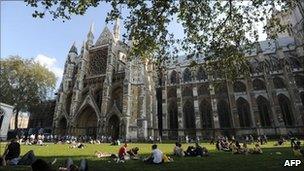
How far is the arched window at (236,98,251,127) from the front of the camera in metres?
46.1

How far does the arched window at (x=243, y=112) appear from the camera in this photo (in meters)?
46.1

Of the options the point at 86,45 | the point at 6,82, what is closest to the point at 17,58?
the point at 6,82

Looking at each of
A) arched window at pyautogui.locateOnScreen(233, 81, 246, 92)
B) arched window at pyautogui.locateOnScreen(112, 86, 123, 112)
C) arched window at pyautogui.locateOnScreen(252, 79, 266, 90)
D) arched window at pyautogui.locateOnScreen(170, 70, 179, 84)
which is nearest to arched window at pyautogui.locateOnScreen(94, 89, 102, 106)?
arched window at pyautogui.locateOnScreen(112, 86, 123, 112)

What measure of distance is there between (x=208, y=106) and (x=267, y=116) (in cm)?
1040

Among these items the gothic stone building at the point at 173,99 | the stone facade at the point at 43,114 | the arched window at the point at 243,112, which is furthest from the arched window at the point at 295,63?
the stone facade at the point at 43,114

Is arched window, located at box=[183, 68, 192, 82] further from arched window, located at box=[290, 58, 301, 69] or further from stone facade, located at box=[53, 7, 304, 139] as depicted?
arched window, located at box=[290, 58, 301, 69]

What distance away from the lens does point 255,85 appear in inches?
1898

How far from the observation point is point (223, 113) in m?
48.3

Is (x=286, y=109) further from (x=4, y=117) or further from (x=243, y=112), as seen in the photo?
(x=4, y=117)

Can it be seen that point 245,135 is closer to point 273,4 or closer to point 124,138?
point 124,138

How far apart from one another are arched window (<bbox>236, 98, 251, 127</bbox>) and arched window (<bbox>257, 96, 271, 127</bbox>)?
201cm

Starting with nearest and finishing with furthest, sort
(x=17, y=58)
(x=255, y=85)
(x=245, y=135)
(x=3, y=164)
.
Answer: (x=3, y=164)
(x=245, y=135)
(x=255, y=85)
(x=17, y=58)

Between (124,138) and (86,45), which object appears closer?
(124,138)

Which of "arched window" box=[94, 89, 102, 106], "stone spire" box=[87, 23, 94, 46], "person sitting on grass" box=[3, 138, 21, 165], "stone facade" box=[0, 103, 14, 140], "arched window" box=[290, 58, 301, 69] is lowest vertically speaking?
"person sitting on grass" box=[3, 138, 21, 165]
